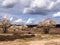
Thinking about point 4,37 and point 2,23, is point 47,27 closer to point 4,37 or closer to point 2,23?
point 2,23

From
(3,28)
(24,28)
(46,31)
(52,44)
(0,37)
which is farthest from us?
(24,28)

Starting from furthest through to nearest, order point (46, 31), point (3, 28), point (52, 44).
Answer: point (46, 31) → point (3, 28) → point (52, 44)

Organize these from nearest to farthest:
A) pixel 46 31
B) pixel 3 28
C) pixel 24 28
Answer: pixel 3 28
pixel 46 31
pixel 24 28

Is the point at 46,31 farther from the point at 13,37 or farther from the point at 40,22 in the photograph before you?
the point at 13,37

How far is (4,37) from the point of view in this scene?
131 ft

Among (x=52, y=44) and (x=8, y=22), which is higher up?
(x=8, y=22)

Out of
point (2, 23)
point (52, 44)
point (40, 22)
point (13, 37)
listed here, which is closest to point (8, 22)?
point (2, 23)

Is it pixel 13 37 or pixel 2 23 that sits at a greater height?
pixel 2 23

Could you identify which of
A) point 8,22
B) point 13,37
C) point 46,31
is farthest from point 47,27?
point 13,37

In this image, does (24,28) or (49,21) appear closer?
(49,21)

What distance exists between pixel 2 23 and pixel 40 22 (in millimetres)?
11854

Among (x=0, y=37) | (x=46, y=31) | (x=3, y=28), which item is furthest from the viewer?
(x=46, y=31)

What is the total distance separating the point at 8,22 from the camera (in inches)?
→ 2173

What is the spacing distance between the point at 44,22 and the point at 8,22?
1032 centimetres
